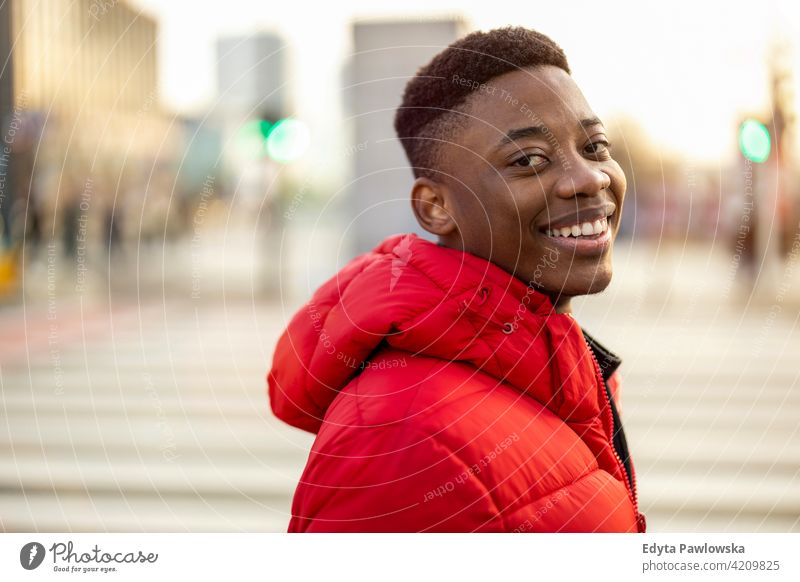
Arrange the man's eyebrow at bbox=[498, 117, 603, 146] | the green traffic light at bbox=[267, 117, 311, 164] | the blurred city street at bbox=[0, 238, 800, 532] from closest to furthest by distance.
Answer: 1. the man's eyebrow at bbox=[498, 117, 603, 146]
2. the blurred city street at bbox=[0, 238, 800, 532]
3. the green traffic light at bbox=[267, 117, 311, 164]

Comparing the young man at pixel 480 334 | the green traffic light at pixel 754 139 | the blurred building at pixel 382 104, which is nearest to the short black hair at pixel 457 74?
the young man at pixel 480 334

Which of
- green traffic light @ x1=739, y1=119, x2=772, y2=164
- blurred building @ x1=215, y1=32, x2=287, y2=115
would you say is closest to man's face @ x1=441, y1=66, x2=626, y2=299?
blurred building @ x1=215, y1=32, x2=287, y2=115

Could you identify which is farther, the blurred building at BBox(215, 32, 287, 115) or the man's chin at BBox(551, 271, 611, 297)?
the blurred building at BBox(215, 32, 287, 115)

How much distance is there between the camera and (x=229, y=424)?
6141mm

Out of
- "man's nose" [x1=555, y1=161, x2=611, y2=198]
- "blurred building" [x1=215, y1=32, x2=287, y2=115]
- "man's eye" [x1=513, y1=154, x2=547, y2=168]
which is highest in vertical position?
"blurred building" [x1=215, y1=32, x2=287, y2=115]

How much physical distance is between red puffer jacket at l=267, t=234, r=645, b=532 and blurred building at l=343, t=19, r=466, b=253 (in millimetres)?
448

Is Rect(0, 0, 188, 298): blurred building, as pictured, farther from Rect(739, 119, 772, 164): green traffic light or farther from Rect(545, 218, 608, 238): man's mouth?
Rect(739, 119, 772, 164): green traffic light

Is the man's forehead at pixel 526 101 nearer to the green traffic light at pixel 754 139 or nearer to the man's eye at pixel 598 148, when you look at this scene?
the man's eye at pixel 598 148

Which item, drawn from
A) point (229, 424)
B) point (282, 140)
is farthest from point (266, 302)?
point (229, 424)

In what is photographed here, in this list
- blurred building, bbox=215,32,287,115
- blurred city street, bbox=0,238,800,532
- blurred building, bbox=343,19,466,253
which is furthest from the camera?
blurred city street, bbox=0,238,800,532

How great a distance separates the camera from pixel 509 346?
1.32 m

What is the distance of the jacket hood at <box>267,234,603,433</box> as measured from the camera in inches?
50.5

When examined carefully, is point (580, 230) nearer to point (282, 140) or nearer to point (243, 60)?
point (243, 60)
